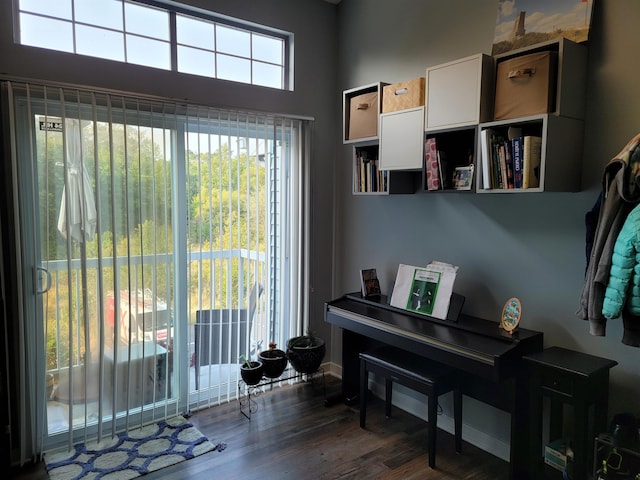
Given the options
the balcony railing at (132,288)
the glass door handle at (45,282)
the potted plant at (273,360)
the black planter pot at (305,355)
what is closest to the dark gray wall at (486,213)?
the black planter pot at (305,355)

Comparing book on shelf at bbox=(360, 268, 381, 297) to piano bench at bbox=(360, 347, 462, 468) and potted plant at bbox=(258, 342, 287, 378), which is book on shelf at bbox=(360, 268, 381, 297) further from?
potted plant at bbox=(258, 342, 287, 378)

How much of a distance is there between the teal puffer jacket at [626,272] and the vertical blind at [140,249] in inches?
86.3

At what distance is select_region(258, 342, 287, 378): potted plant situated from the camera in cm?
321

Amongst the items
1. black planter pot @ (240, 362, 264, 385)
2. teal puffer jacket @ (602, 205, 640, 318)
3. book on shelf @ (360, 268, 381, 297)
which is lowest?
black planter pot @ (240, 362, 264, 385)

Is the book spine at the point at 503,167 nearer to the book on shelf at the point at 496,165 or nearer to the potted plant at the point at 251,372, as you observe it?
the book on shelf at the point at 496,165

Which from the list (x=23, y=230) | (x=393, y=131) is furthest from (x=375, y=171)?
(x=23, y=230)

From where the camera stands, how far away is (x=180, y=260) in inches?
119

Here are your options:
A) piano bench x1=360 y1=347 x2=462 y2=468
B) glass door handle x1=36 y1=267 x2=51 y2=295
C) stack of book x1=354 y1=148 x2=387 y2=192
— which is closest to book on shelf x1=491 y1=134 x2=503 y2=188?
stack of book x1=354 y1=148 x2=387 y2=192

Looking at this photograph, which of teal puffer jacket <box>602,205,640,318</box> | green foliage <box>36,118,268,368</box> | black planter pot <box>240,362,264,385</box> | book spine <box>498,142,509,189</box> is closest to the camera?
teal puffer jacket <box>602,205,640,318</box>

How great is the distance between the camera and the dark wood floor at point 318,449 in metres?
2.47

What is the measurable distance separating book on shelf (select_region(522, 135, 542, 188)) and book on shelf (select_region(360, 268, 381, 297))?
138 centimetres

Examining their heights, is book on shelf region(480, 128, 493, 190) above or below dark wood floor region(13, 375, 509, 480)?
above

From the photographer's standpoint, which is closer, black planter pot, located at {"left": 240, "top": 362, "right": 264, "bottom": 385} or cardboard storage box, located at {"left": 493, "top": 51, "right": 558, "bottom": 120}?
cardboard storage box, located at {"left": 493, "top": 51, "right": 558, "bottom": 120}

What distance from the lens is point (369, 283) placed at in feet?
10.6
